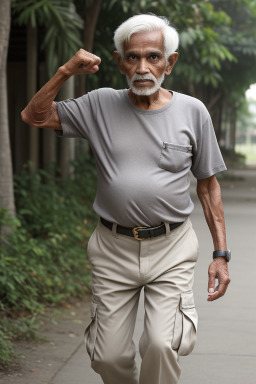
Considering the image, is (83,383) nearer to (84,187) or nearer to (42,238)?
(42,238)

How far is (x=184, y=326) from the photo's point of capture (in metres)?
3.71

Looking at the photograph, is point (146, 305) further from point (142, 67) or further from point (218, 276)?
point (142, 67)

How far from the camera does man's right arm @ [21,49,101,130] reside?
3.63 meters

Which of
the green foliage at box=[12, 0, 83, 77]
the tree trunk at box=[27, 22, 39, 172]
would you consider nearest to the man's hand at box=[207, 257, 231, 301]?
Answer: the green foliage at box=[12, 0, 83, 77]

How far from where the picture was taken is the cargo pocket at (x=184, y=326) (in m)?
3.70

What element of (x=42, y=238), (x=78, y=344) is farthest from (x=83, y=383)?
(x=42, y=238)

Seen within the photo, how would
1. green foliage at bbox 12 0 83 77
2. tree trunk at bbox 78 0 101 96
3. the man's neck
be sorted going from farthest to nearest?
tree trunk at bbox 78 0 101 96, green foliage at bbox 12 0 83 77, the man's neck

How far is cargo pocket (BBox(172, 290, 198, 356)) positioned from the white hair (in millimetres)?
1146

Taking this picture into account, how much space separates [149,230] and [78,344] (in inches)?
96.2

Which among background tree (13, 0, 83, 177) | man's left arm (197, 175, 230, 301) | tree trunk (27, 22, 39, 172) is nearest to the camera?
man's left arm (197, 175, 230, 301)

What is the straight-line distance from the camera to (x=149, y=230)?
3.75 meters

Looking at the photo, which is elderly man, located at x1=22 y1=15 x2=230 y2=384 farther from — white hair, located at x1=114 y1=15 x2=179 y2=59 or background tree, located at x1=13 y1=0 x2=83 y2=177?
background tree, located at x1=13 y1=0 x2=83 y2=177

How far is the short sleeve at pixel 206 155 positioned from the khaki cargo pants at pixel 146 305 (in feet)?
1.03

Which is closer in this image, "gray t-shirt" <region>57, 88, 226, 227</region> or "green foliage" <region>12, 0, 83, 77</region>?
"gray t-shirt" <region>57, 88, 226, 227</region>
